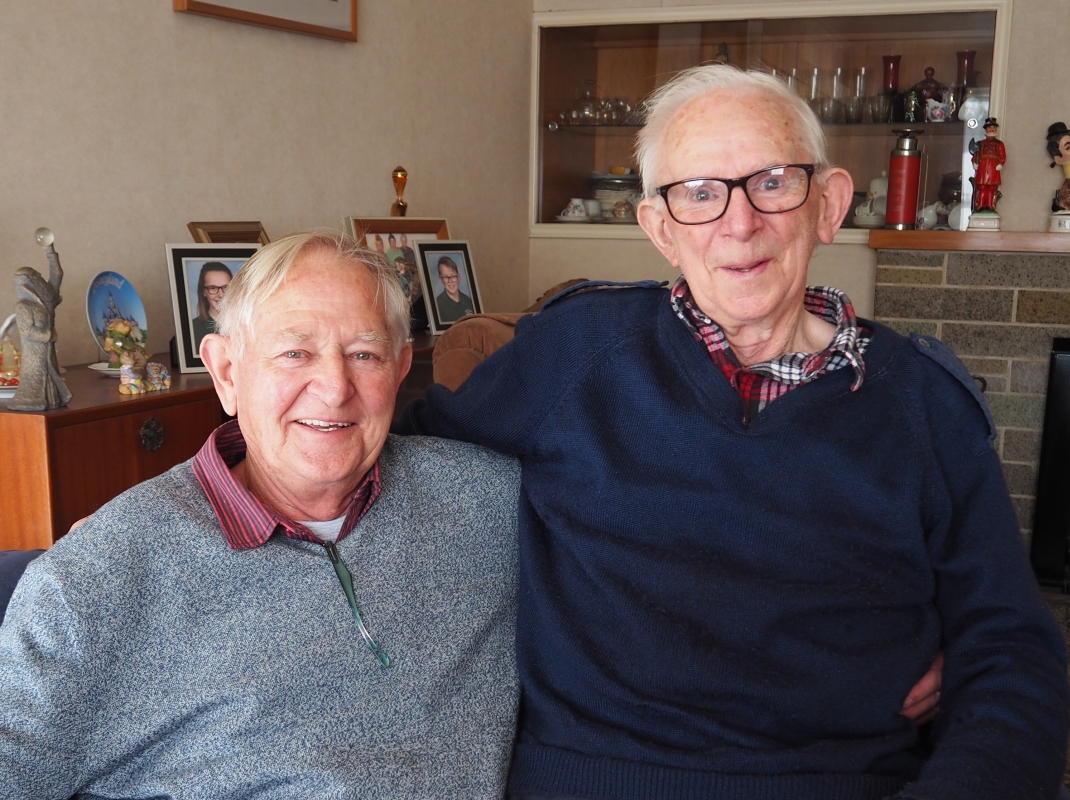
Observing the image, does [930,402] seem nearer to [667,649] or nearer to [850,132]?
[667,649]

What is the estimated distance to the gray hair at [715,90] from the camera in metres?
1.38

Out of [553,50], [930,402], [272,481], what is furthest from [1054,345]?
[272,481]

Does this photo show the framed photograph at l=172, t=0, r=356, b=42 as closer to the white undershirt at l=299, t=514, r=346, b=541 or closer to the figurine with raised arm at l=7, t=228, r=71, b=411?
the figurine with raised arm at l=7, t=228, r=71, b=411

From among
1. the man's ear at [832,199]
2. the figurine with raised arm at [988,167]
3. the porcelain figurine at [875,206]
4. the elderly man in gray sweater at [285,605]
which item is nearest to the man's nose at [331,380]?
the elderly man in gray sweater at [285,605]

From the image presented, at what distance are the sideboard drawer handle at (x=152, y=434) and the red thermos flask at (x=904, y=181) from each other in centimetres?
302

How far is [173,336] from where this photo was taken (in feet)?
8.21

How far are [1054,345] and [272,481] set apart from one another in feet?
11.2

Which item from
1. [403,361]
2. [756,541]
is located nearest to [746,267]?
[756,541]

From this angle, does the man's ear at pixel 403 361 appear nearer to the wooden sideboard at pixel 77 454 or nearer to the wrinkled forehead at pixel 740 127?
the wrinkled forehead at pixel 740 127

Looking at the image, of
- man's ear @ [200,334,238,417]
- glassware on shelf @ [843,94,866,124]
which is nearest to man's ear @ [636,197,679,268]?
man's ear @ [200,334,238,417]

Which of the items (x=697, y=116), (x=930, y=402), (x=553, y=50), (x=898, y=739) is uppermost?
(x=553, y=50)

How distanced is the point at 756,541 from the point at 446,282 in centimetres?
215

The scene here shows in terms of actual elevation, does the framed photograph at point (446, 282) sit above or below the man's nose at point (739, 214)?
below

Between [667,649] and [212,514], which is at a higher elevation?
[212,514]
